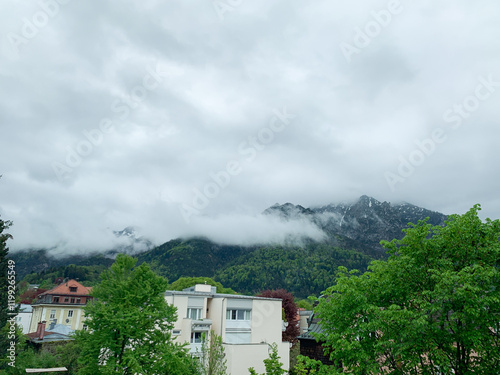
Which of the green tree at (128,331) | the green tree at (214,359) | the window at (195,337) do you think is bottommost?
the green tree at (214,359)

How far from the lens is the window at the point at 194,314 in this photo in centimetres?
4209

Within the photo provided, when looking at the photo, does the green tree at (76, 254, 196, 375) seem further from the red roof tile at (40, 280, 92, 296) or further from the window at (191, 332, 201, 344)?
the red roof tile at (40, 280, 92, 296)

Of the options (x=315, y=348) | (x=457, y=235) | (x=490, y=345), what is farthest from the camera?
(x=315, y=348)

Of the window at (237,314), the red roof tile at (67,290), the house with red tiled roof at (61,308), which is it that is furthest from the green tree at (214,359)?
the red roof tile at (67,290)

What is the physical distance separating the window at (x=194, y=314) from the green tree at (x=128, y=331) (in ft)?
61.1

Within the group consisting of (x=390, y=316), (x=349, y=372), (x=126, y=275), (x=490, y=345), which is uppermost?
(x=126, y=275)

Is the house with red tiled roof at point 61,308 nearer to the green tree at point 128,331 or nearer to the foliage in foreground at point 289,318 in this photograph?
the foliage in foreground at point 289,318

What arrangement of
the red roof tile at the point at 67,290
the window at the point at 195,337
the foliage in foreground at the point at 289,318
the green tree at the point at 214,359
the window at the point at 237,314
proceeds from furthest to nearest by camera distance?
1. the red roof tile at the point at 67,290
2. the foliage in foreground at the point at 289,318
3. the window at the point at 237,314
4. the window at the point at 195,337
5. the green tree at the point at 214,359

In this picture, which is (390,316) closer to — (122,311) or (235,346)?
(122,311)

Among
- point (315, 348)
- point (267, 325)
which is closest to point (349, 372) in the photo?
point (315, 348)

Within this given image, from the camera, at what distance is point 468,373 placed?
12203mm

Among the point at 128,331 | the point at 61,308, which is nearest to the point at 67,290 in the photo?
the point at 61,308

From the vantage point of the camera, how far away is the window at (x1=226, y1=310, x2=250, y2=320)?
140 feet

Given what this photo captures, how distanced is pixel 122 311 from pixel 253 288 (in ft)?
607
